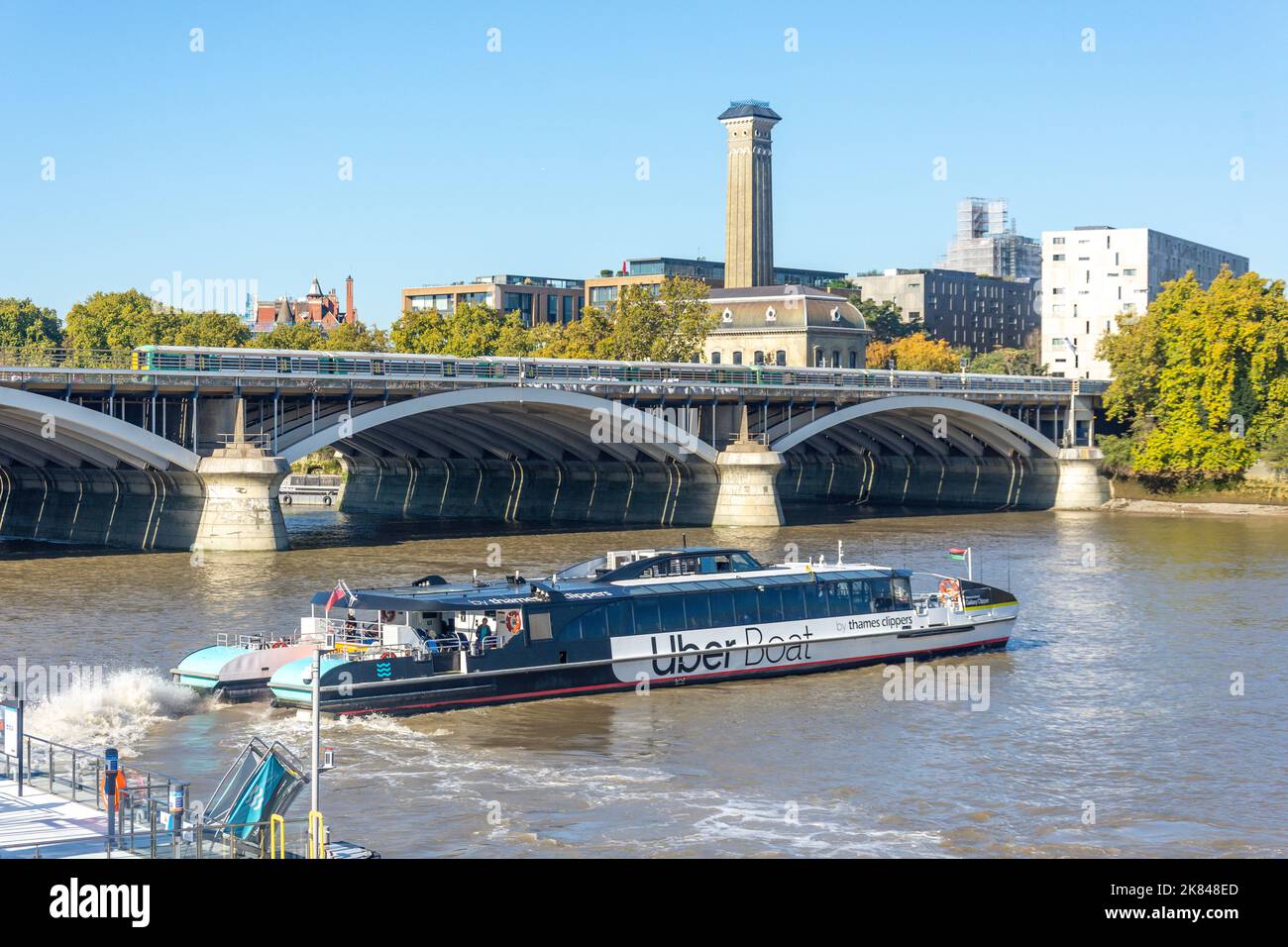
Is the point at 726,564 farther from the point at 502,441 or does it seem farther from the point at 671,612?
the point at 502,441

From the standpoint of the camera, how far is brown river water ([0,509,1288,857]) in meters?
24.2

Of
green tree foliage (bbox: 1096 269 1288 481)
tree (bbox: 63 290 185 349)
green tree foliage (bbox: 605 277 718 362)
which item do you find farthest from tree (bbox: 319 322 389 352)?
green tree foliage (bbox: 1096 269 1288 481)

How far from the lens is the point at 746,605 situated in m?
37.7

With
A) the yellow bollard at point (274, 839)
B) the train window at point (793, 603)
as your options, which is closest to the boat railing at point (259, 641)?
the train window at point (793, 603)

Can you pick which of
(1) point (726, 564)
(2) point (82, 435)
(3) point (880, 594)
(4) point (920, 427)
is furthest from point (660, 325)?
(3) point (880, 594)

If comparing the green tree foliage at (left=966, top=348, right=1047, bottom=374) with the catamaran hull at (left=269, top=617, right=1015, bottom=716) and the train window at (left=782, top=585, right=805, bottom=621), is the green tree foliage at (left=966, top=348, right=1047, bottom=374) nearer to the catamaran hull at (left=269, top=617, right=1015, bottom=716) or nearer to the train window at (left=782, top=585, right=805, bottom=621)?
the catamaran hull at (left=269, top=617, right=1015, bottom=716)

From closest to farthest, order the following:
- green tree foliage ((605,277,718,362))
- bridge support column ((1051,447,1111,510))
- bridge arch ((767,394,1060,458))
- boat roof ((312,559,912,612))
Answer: boat roof ((312,559,912,612)) → bridge arch ((767,394,1060,458)) → bridge support column ((1051,447,1111,510)) → green tree foliage ((605,277,718,362))

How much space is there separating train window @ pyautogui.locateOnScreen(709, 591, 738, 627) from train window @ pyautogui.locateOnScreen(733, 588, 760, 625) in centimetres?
12

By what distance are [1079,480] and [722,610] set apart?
6451cm

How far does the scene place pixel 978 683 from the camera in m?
37.3

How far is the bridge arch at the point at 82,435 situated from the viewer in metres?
55.2

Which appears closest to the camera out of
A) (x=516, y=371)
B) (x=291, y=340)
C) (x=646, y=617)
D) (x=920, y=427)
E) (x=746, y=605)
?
(x=646, y=617)
